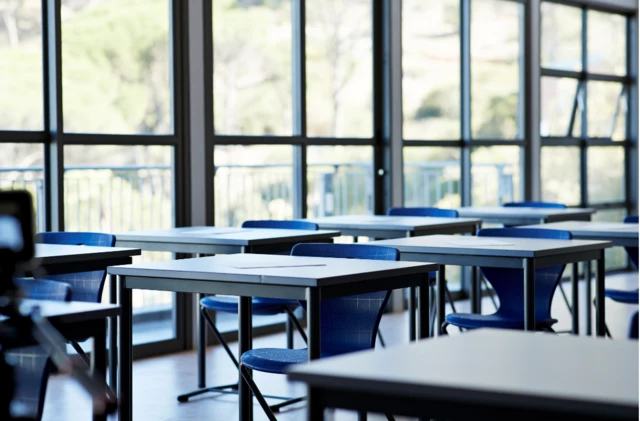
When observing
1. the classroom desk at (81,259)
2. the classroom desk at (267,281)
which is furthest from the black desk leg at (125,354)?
the classroom desk at (81,259)

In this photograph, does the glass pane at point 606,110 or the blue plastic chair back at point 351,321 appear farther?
the glass pane at point 606,110

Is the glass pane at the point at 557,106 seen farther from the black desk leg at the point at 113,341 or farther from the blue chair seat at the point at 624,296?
the black desk leg at the point at 113,341

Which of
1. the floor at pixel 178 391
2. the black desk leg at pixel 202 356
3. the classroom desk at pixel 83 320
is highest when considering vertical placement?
the classroom desk at pixel 83 320

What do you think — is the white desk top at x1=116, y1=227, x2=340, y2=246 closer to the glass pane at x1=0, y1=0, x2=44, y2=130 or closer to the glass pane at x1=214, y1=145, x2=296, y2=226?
the glass pane at x1=0, y1=0, x2=44, y2=130

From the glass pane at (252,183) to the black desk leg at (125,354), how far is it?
9.29ft

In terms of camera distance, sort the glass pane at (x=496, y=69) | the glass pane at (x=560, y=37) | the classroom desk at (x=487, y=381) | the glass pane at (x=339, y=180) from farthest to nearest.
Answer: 1. the glass pane at (x=560, y=37)
2. the glass pane at (x=496, y=69)
3. the glass pane at (x=339, y=180)
4. the classroom desk at (x=487, y=381)

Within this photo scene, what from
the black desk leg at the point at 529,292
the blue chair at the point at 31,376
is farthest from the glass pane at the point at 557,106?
the blue chair at the point at 31,376

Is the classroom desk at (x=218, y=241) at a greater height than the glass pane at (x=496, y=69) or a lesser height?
lesser

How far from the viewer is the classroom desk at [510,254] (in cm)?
409

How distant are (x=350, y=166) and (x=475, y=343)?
552 cm

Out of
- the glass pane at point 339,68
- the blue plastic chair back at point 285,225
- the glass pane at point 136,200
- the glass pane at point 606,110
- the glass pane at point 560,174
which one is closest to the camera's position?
the blue plastic chair back at point 285,225

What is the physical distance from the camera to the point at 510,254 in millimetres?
4148

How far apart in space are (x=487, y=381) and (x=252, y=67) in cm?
521

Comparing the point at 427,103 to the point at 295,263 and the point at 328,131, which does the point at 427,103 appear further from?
the point at 295,263
